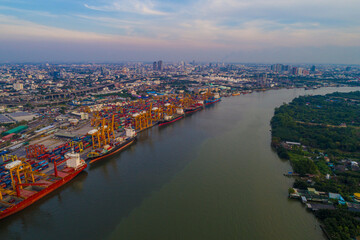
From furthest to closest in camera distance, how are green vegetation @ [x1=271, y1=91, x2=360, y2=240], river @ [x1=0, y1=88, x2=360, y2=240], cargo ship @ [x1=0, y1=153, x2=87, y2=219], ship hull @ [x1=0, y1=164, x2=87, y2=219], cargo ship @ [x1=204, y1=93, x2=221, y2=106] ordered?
cargo ship @ [x1=204, y1=93, x2=221, y2=106]
cargo ship @ [x1=0, y1=153, x2=87, y2=219]
ship hull @ [x1=0, y1=164, x2=87, y2=219]
green vegetation @ [x1=271, y1=91, x2=360, y2=240]
river @ [x1=0, y1=88, x2=360, y2=240]

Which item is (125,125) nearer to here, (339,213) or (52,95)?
(339,213)

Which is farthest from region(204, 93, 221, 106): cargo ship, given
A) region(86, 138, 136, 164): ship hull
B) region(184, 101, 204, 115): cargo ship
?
region(86, 138, 136, 164): ship hull

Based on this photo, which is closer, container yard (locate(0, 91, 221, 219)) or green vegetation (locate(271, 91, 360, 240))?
green vegetation (locate(271, 91, 360, 240))

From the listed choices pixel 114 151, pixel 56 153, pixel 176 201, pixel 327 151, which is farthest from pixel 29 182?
pixel 327 151

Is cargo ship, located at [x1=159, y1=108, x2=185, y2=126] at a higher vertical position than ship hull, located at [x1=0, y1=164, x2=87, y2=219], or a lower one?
higher

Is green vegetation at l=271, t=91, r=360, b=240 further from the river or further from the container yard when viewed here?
the container yard

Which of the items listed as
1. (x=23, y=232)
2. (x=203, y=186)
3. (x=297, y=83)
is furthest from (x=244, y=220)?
→ (x=297, y=83)
